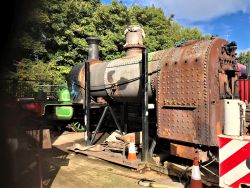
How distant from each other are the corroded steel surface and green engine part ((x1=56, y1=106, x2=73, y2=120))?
16.6 ft

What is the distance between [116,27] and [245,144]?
21860mm

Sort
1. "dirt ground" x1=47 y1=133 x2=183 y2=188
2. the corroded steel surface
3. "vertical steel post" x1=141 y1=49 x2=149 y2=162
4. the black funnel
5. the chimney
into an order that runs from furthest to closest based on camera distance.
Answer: the black funnel < the chimney < "vertical steel post" x1=141 y1=49 x2=149 y2=162 < the corroded steel surface < "dirt ground" x1=47 y1=133 x2=183 y2=188

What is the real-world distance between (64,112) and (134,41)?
3966 millimetres

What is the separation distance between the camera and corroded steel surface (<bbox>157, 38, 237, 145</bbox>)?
5457mm

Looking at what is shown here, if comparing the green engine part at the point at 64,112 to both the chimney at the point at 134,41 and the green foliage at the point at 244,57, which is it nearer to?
the chimney at the point at 134,41

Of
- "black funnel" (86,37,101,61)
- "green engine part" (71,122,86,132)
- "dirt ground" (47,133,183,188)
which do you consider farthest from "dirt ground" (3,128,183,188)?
"black funnel" (86,37,101,61)

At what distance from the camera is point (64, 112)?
1071cm

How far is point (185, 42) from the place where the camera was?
6.41 m

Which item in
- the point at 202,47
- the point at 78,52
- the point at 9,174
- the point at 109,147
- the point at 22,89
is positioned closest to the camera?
the point at 9,174

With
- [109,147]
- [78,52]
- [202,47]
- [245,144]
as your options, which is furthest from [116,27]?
[245,144]

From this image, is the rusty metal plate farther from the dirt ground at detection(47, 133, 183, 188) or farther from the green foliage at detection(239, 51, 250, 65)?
the green foliage at detection(239, 51, 250, 65)

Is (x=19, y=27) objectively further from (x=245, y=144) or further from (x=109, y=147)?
(x=109, y=147)

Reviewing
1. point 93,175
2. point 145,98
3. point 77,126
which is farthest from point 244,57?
point 93,175

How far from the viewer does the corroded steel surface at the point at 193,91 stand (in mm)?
5457
